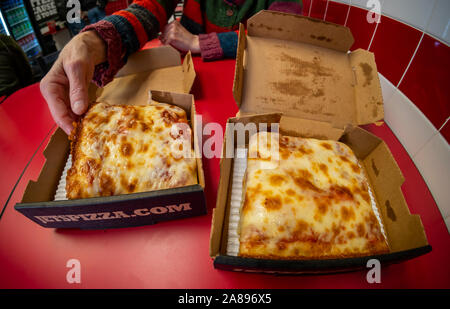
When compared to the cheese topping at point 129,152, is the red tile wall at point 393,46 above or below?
above

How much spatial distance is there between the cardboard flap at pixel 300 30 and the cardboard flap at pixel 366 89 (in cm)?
12

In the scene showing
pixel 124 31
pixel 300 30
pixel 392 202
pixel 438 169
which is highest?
pixel 300 30

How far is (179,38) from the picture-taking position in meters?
1.77

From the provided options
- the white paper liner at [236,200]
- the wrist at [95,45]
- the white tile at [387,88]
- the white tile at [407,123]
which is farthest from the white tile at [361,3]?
the wrist at [95,45]

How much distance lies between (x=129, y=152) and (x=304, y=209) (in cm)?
73

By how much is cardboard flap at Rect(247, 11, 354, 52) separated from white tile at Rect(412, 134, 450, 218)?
64 cm

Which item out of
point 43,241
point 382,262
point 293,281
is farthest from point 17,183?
point 382,262

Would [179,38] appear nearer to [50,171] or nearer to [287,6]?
[287,6]

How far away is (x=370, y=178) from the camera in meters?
1.08

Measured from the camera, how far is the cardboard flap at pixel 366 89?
1.05m

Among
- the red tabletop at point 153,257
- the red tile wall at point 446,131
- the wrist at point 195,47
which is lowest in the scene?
the red tabletop at point 153,257

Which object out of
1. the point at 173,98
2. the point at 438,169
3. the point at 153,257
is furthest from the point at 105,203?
the point at 438,169

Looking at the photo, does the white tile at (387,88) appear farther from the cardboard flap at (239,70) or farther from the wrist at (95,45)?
the wrist at (95,45)
